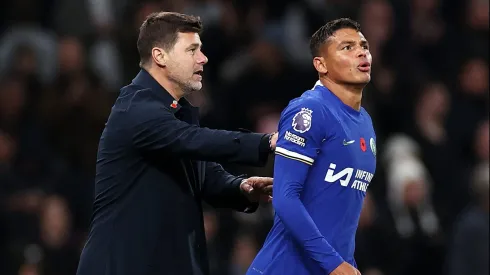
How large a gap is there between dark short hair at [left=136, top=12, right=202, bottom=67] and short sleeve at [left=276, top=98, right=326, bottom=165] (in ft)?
2.57

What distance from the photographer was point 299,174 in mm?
5855

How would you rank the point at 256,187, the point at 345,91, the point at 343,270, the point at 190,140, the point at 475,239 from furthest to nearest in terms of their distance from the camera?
the point at 475,239, the point at 256,187, the point at 345,91, the point at 190,140, the point at 343,270

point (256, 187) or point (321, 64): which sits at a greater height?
point (321, 64)

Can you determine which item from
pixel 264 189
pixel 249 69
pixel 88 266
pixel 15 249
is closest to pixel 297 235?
pixel 264 189

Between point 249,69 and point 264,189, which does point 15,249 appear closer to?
point 249,69

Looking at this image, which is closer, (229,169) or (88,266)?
(88,266)

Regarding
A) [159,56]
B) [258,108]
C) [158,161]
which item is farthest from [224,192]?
[258,108]

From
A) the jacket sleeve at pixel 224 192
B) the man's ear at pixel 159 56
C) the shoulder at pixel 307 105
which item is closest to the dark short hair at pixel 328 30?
the shoulder at pixel 307 105

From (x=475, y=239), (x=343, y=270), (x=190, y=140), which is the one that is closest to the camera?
(x=343, y=270)

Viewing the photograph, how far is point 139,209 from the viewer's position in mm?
→ 6195

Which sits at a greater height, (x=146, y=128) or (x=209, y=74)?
(x=146, y=128)

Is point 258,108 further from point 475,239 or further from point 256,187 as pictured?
point 256,187

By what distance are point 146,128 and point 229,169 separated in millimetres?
4468

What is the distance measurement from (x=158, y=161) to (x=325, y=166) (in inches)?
34.9
